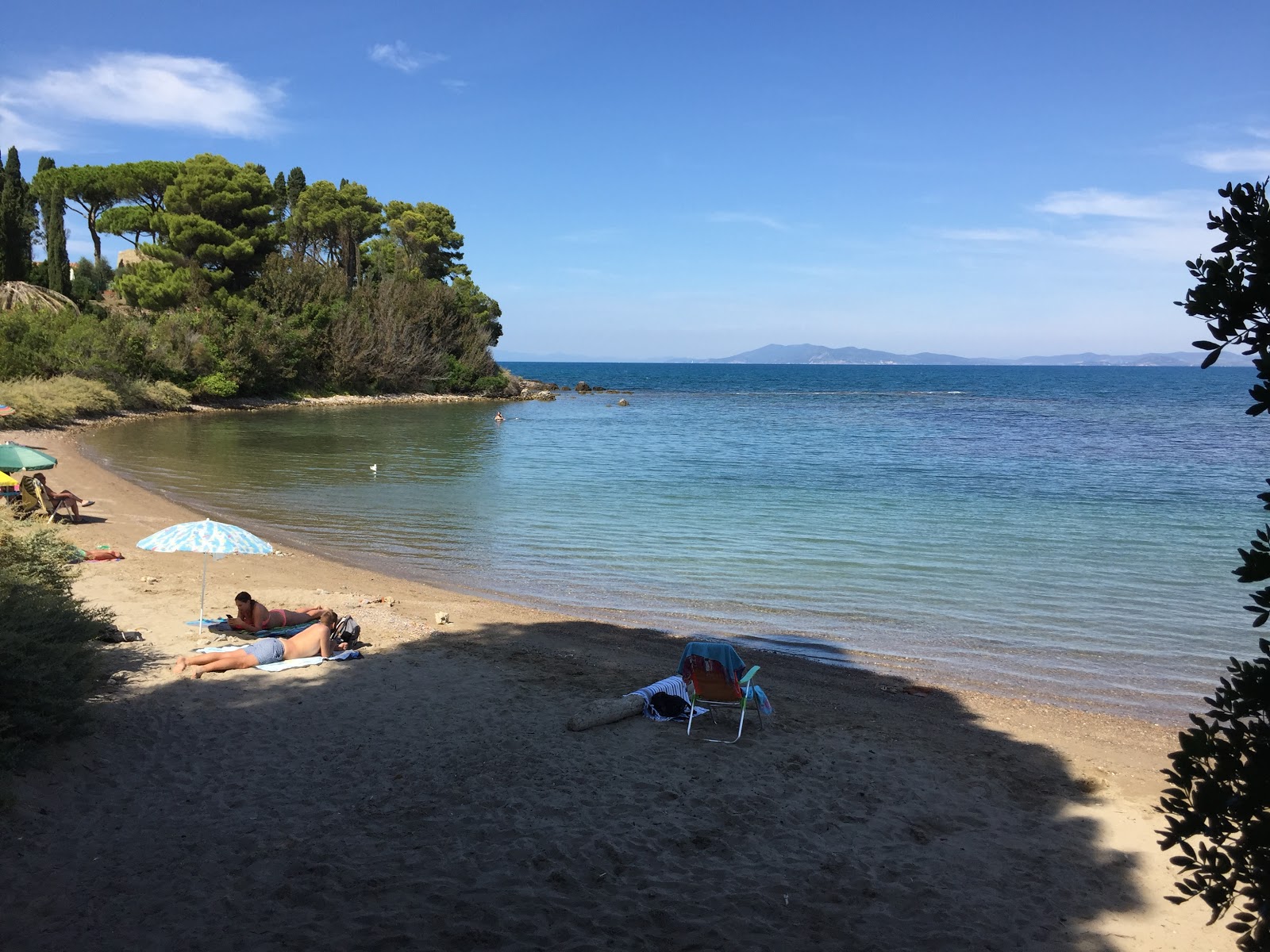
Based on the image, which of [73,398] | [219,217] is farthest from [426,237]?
[73,398]

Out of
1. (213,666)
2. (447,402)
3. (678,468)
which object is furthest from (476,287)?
(213,666)

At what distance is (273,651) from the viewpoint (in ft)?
27.0

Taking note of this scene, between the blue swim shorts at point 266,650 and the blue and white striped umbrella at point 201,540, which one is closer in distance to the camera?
the blue swim shorts at point 266,650

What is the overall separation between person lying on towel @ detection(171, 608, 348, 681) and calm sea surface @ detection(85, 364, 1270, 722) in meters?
3.82

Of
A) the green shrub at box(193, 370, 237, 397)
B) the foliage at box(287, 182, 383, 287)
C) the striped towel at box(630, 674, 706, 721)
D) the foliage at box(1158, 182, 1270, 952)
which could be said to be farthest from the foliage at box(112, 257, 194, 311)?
the foliage at box(1158, 182, 1270, 952)

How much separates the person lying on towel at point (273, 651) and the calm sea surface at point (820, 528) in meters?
3.82

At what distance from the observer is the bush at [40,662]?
5.48 m

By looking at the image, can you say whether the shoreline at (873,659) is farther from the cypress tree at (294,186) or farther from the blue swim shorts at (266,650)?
the cypress tree at (294,186)

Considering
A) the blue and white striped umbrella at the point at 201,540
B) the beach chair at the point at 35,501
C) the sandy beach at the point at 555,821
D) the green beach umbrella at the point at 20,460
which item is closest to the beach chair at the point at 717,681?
the sandy beach at the point at 555,821

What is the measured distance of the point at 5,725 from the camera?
522cm

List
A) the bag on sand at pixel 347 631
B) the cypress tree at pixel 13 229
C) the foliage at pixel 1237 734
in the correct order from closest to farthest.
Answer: the foliage at pixel 1237 734, the bag on sand at pixel 347 631, the cypress tree at pixel 13 229

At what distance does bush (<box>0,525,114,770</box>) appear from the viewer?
548 cm

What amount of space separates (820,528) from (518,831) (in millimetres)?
12999

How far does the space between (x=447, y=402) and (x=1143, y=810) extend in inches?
2184
